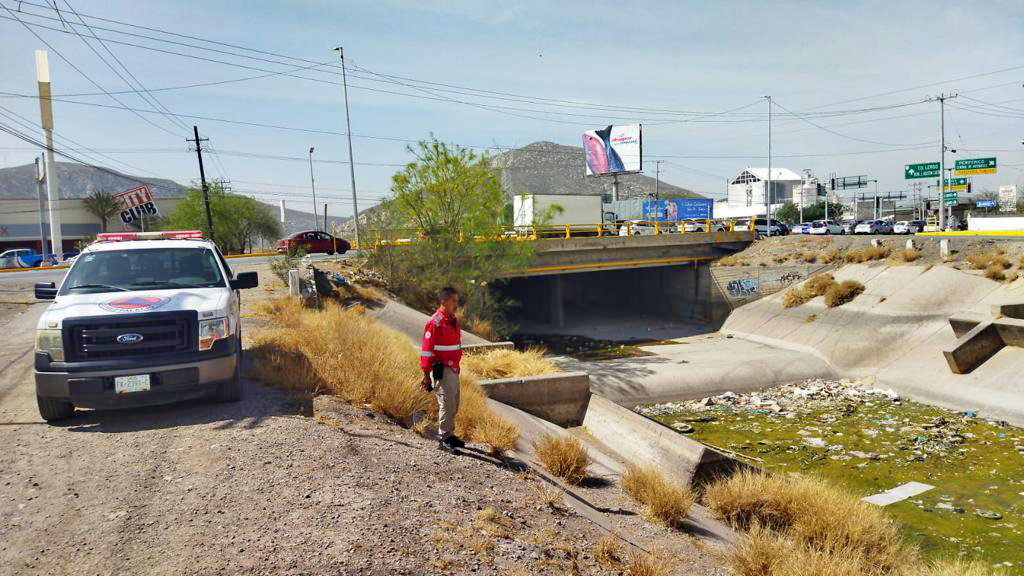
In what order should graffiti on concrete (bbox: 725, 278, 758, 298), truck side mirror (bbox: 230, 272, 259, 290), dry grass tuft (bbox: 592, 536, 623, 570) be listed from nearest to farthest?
dry grass tuft (bbox: 592, 536, 623, 570), truck side mirror (bbox: 230, 272, 259, 290), graffiti on concrete (bbox: 725, 278, 758, 298)

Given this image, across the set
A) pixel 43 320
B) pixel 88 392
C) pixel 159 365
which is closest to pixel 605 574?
pixel 159 365

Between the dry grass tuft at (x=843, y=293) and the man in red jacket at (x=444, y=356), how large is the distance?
28.3 m

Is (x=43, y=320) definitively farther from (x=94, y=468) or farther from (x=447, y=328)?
(x=447, y=328)

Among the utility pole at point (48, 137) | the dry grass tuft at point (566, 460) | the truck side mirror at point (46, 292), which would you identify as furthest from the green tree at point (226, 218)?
the dry grass tuft at point (566, 460)

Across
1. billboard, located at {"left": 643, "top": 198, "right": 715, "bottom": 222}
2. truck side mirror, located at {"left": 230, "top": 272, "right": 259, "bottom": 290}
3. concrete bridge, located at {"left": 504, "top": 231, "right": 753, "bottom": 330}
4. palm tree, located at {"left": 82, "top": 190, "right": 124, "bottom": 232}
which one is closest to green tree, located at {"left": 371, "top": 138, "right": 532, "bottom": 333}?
concrete bridge, located at {"left": 504, "top": 231, "right": 753, "bottom": 330}

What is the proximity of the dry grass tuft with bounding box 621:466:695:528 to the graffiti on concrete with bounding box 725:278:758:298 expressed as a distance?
1253 inches

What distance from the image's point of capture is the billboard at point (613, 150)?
188 ft

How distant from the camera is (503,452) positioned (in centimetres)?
889

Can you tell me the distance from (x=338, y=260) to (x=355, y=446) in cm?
2670

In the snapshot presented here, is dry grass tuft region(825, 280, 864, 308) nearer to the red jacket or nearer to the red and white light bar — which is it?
the red jacket

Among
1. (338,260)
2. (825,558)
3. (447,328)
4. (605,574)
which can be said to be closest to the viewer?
(605,574)

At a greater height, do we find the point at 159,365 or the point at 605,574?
the point at 159,365

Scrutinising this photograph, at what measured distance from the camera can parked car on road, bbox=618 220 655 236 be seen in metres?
41.7

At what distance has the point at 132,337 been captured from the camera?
7.50 metres
